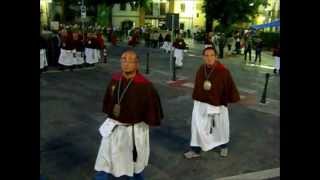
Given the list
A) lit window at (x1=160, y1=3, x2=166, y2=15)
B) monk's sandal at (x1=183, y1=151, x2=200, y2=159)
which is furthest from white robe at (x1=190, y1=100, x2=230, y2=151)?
lit window at (x1=160, y1=3, x2=166, y2=15)

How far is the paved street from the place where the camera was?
24.9 ft

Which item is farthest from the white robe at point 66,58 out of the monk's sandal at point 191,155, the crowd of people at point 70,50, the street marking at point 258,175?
the street marking at point 258,175

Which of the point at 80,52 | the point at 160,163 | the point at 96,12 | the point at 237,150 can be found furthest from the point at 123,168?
the point at 96,12

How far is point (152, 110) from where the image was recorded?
20.0 feet

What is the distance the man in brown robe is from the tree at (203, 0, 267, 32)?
32407 millimetres

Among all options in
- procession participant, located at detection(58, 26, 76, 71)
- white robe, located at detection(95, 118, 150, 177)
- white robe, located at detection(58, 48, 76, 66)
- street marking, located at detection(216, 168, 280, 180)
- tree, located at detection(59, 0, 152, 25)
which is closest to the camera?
white robe, located at detection(95, 118, 150, 177)

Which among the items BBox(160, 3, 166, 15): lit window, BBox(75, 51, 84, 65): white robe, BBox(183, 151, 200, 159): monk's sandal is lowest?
BBox(183, 151, 200, 159): monk's sandal

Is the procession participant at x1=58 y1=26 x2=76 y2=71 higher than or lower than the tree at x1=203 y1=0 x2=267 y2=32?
lower

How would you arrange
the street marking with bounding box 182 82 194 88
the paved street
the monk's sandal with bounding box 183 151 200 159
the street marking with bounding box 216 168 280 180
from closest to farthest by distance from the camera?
the street marking with bounding box 216 168 280 180 < the paved street < the monk's sandal with bounding box 183 151 200 159 < the street marking with bounding box 182 82 194 88

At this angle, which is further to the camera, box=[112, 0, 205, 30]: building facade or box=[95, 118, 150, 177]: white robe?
box=[112, 0, 205, 30]: building facade

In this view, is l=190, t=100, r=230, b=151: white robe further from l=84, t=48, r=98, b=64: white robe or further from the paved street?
l=84, t=48, r=98, b=64: white robe

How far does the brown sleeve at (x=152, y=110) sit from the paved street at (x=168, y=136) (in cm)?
144
